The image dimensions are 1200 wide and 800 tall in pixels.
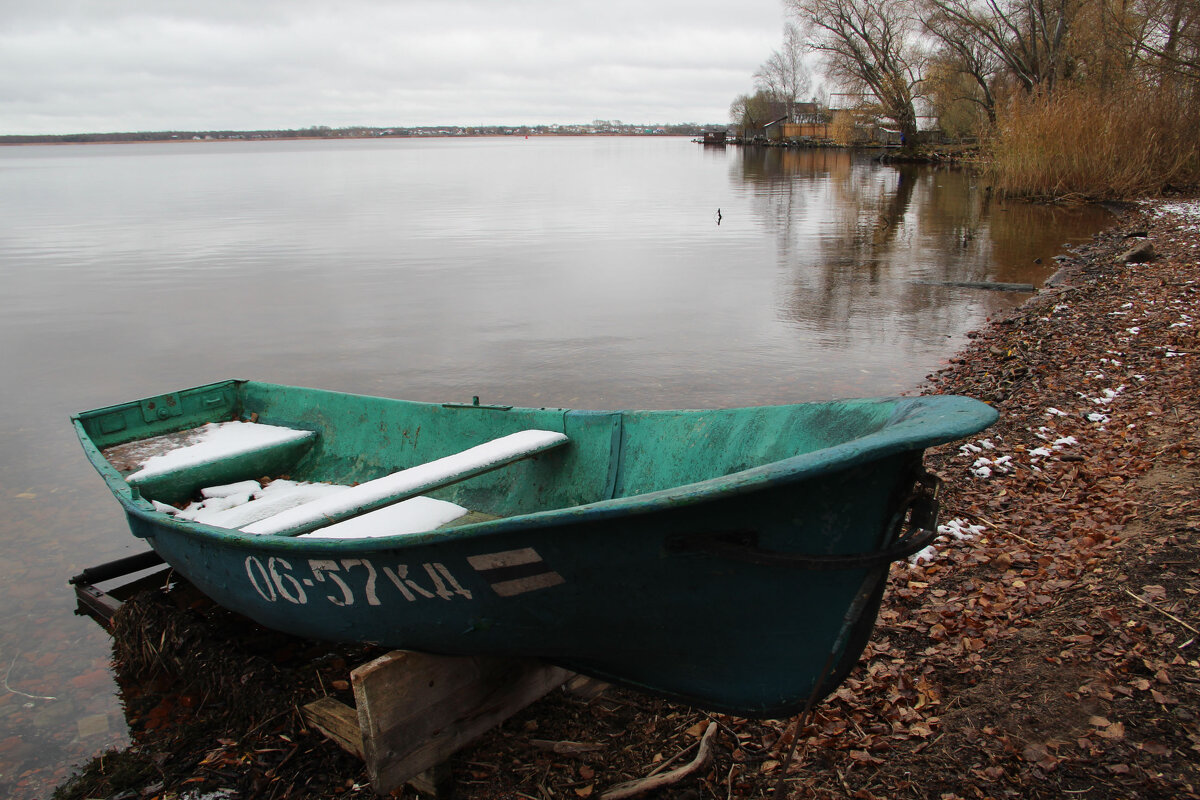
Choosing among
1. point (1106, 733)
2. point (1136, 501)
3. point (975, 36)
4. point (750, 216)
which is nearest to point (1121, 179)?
point (750, 216)

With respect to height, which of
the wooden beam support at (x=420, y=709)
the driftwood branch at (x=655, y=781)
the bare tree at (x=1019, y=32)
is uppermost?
the bare tree at (x=1019, y=32)

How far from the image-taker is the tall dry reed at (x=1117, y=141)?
21562 millimetres

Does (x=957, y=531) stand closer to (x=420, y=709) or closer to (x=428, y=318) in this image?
(x=420, y=709)

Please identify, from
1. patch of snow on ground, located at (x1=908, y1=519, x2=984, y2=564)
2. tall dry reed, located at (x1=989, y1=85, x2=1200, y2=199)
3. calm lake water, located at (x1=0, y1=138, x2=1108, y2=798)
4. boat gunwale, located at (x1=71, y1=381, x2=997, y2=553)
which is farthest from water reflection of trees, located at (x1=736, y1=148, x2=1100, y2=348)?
boat gunwale, located at (x1=71, y1=381, x2=997, y2=553)

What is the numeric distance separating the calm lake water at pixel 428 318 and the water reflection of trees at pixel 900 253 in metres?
0.09

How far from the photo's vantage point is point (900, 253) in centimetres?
1811

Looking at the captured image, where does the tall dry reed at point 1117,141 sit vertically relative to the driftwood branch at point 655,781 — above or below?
above

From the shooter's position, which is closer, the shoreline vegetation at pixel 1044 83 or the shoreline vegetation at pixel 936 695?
the shoreline vegetation at pixel 936 695

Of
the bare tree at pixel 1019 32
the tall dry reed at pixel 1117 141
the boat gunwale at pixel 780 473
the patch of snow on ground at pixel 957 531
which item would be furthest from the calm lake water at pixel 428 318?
the bare tree at pixel 1019 32

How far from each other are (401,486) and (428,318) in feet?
31.5

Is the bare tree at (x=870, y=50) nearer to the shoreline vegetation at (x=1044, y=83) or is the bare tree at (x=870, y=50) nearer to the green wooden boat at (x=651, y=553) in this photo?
the shoreline vegetation at (x=1044, y=83)

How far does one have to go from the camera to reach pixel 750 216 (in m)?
26.3

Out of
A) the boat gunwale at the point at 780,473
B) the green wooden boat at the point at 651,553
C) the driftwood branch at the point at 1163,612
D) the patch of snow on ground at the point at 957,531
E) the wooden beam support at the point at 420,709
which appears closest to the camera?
the boat gunwale at the point at 780,473

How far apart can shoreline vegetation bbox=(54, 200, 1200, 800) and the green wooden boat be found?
35 centimetres
